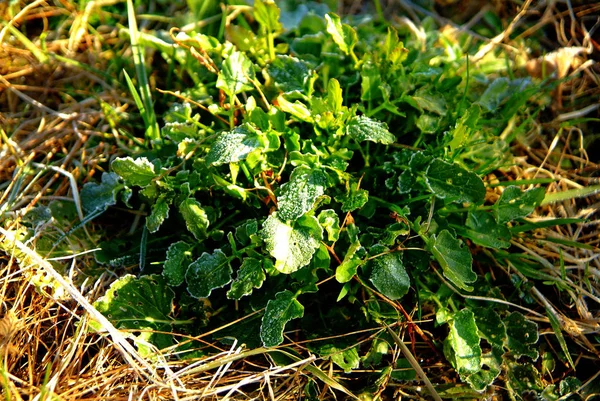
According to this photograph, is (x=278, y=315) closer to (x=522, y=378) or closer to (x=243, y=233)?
(x=243, y=233)

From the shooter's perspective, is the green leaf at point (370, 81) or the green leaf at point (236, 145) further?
the green leaf at point (370, 81)

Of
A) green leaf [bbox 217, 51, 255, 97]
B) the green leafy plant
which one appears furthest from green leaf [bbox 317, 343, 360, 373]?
green leaf [bbox 217, 51, 255, 97]

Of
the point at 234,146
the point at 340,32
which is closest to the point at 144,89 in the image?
the point at 234,146

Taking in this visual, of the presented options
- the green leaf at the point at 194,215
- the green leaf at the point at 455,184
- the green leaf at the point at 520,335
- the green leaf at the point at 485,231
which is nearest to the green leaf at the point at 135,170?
the green leaf at the point at 194,215

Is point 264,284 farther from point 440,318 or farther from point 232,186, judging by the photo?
point 440,318

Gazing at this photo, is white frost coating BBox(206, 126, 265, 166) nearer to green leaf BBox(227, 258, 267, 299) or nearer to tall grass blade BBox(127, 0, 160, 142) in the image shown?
green leaf BBox(227, 258, 267, 299)

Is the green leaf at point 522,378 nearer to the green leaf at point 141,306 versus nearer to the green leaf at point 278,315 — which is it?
the green leaf at point 278,315
